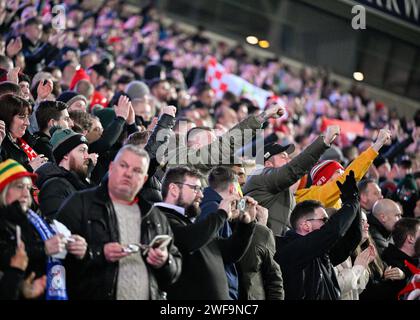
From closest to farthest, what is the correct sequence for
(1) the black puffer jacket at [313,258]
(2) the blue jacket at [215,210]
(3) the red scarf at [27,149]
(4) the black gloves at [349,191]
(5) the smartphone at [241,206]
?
(5) the smartphone at [241,206], (2) the blue jacket at [215,210], (1) the black puffer jacket at [313,258], (3) the red scarf at [27,149], (4) the black gloves at [349,191]

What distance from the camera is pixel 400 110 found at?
90.3 ft

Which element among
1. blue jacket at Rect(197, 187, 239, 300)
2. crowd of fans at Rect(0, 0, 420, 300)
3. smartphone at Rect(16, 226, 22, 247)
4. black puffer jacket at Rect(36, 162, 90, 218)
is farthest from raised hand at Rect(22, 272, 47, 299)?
blue jacket at Rect(197, 187, 239, 300)

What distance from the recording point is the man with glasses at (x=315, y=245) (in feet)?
25.1

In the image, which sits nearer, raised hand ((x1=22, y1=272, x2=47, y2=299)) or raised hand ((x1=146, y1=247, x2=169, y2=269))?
raised hand ((x1=22, y1=272, x2=47, y2=299))

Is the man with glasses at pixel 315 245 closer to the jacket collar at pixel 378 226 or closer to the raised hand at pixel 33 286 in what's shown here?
the jacket collar at pixel 378 226

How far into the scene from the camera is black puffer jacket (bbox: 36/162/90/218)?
672cm

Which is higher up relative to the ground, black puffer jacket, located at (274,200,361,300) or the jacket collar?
the jacket collar

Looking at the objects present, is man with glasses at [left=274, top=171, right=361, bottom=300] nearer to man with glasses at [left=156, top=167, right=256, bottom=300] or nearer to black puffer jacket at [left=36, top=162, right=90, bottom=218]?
man with glasses at [left=156, top=167, right=256, bottom=300]

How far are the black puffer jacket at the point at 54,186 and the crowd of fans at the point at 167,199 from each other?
1 cm

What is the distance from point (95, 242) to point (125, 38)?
36.8 ft

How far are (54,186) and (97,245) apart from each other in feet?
3.15

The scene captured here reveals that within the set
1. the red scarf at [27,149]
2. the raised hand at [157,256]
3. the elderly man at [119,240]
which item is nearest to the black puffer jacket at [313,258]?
the elderly man at [119,240]

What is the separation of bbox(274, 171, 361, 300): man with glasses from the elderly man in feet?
5.31

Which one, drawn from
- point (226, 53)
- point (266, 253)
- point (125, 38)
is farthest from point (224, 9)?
point (266, 253)
